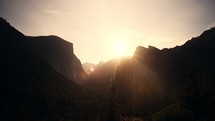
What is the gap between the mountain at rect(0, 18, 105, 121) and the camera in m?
105

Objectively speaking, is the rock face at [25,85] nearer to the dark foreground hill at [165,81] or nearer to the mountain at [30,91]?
the mountain at [30,91]

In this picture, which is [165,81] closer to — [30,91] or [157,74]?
[157,74]

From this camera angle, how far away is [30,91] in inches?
5022

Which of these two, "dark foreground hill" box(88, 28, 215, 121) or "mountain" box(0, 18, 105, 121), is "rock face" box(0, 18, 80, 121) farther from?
"dark foreground hill" box(88, 28, 215, 121)

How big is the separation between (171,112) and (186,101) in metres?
5.85

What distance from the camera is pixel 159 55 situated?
154 meters

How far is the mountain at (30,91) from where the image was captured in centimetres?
10462

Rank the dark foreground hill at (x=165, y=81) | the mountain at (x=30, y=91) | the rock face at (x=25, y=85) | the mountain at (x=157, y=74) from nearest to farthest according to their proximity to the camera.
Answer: the dark foreground hill at (x=165, y=81)
the mountain at (x=157, y=74)
the mountain at (x=30, y=91)
the rock face at (x=25, y=85)

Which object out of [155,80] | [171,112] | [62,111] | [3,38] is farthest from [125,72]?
[3,38]

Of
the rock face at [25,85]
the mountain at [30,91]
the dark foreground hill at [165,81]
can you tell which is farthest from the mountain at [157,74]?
the rock face at [25,85]

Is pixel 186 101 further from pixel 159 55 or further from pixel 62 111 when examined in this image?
pixel 159 55

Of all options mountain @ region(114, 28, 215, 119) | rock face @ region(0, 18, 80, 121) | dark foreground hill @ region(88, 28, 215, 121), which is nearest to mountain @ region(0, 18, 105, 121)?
rock face @ region(0, 18, 80, 121)

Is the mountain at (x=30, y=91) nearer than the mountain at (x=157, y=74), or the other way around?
the mountain at (x=157, y=74)

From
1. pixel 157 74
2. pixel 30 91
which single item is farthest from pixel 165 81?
pixel 30 91
